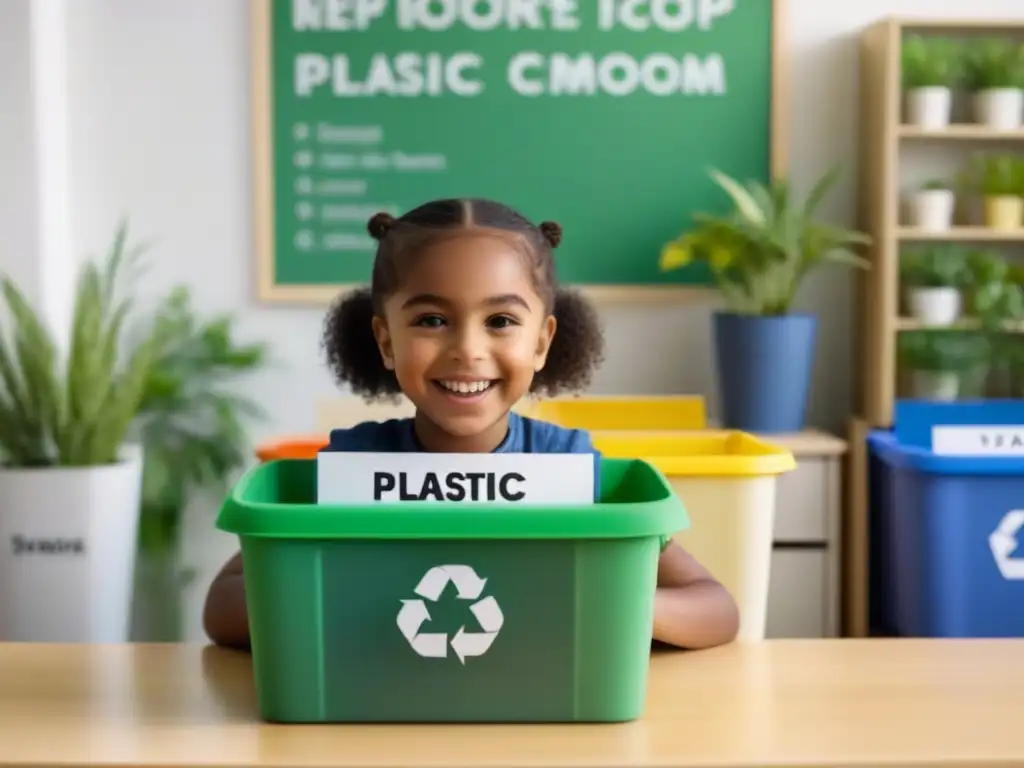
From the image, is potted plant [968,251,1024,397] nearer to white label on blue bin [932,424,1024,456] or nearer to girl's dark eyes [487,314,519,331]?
white label on blue bin [932,424,1024,456]

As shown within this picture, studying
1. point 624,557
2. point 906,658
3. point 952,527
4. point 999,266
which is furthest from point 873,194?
point 624,557

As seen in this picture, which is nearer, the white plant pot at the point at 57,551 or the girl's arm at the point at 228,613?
the girl's arm at the point at 228,613

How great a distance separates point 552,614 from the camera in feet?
2.87

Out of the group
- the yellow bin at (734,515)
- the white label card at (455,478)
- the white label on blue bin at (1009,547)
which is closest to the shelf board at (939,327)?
the white label on blue bin at (1009,547)

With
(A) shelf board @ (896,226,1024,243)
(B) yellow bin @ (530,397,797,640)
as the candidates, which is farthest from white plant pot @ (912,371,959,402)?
(B) yellow bin @ (530,397,797,640)

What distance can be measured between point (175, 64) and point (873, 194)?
5.72 ft

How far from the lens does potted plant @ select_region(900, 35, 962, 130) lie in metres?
2.96

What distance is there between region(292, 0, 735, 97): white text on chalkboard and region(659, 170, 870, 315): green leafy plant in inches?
14.1

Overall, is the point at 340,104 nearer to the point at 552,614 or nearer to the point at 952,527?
the point at 952,527

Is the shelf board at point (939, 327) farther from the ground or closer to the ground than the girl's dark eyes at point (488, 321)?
closer to the ground

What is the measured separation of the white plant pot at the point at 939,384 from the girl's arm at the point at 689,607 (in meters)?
1.92

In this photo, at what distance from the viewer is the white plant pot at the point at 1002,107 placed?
9.86ft

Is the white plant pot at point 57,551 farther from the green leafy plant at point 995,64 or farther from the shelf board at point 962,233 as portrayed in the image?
the green leafy plant at point 995,64

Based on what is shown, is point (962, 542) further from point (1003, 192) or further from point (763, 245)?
point (1003, 192)
